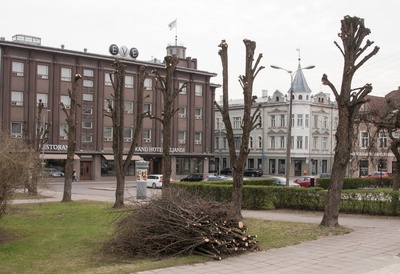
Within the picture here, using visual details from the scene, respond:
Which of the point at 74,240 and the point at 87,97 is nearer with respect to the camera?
the point at 74,240

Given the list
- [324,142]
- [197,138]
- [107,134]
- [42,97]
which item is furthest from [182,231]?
[324,142]

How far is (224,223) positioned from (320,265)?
2.28 meters

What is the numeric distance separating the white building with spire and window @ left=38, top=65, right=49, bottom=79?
89.6 feet

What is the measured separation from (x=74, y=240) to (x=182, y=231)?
446 cm

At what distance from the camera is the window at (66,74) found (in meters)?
56.8

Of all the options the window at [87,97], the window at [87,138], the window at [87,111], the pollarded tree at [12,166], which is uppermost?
the window at [87,97]

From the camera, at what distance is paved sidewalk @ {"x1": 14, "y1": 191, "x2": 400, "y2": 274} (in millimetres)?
9648

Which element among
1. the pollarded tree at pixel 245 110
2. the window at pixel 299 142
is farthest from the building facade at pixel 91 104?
the pollarded tree at pixel 245 110

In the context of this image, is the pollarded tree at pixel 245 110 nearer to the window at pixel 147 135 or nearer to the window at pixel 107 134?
the window at pixel 107 134

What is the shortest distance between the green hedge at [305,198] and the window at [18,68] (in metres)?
34.3

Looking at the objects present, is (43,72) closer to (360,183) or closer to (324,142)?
(360,183)

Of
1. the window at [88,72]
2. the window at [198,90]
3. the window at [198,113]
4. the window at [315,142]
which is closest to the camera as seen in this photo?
the window at [88,72]

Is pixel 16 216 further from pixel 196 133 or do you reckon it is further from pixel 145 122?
pixel 196 133

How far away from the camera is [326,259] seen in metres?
10.6
